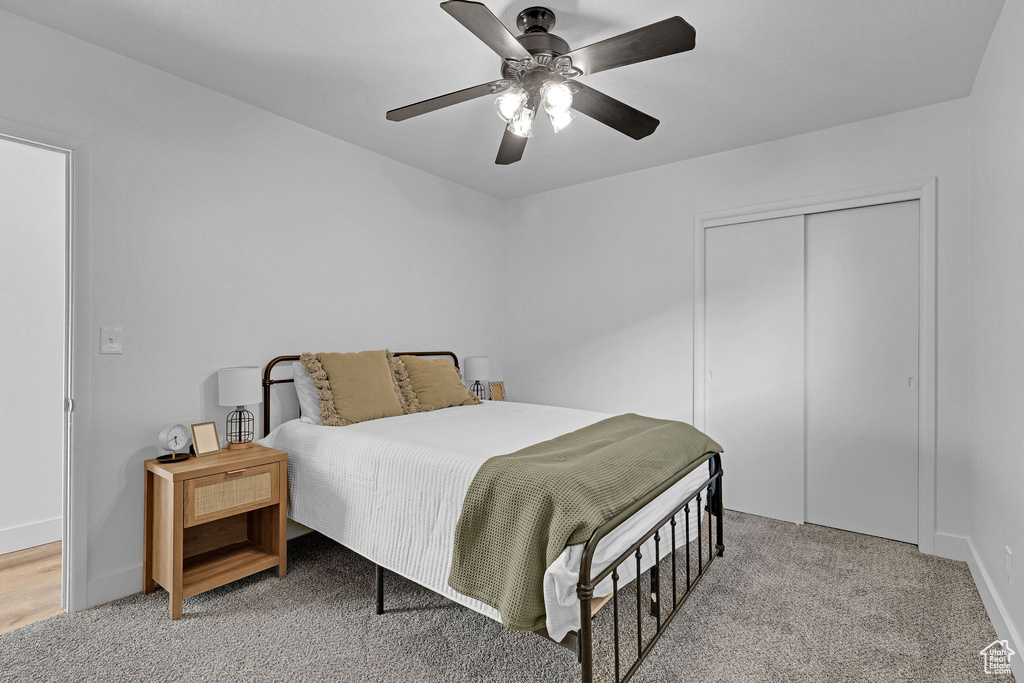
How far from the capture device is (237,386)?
2598 mm

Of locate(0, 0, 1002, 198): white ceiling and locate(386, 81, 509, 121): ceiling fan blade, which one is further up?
locate(0, 0, 1002, 198): white ceiling

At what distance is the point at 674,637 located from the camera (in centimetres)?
203

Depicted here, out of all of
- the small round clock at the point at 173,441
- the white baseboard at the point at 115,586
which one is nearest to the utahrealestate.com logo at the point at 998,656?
the small round clock at the point at 173,441

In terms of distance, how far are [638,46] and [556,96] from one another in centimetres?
34

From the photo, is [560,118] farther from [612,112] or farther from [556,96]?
[612,112]

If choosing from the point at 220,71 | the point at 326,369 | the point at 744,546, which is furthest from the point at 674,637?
the point at 220,71

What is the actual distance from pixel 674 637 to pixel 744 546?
1.14m

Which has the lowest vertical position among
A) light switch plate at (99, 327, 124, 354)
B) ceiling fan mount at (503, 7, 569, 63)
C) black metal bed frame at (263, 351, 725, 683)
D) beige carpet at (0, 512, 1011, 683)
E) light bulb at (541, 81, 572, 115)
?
beige carpet at (0, 512, 1011, 683)

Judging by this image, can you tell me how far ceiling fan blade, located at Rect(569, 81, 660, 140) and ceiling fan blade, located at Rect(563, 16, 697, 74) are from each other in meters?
0.15

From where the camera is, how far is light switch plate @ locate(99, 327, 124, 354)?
2.32 metres

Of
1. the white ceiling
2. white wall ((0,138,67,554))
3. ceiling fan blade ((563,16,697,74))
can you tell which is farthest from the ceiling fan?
white wall ((0,138,67,554))

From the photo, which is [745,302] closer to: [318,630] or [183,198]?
[318,630]

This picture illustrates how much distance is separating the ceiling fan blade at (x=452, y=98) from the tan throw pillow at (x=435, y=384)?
1670 millimetres

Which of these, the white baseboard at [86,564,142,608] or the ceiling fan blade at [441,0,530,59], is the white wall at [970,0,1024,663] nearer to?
the ceiling fan blade at [441,0,530,59]
